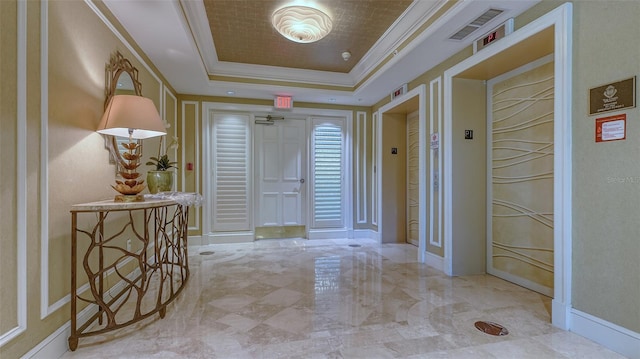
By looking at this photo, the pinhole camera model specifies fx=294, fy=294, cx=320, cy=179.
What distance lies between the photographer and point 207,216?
15.5ft

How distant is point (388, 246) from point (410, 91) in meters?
2.37

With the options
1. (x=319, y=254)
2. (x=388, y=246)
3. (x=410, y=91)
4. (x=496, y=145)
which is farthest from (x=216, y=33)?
(x=388, y=246)

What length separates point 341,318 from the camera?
2.24m

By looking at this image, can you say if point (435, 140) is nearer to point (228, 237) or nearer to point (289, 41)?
point (289, 41)

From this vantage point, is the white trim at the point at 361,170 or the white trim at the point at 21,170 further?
the white trim at the point at 361,170

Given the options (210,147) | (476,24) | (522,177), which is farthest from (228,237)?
(476,24)

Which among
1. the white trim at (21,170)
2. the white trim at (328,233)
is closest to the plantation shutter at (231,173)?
the white trim at (328,233)

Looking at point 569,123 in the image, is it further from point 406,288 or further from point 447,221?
point 406,288

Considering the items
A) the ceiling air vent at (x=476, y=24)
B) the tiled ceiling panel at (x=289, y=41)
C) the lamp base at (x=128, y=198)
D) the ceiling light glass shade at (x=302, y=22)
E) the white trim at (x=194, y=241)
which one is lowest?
the white trim at (x=194, y=241)

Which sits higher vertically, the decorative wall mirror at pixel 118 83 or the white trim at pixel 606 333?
the decorative wall mirror at pixel 118 83

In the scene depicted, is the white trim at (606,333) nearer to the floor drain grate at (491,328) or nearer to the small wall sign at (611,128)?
the floor drain grate at (491,328)

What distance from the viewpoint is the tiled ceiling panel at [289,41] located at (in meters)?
2.79

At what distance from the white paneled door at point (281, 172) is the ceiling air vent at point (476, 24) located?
2931 millimetres

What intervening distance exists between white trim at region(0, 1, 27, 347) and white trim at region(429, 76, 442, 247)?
344 cm
